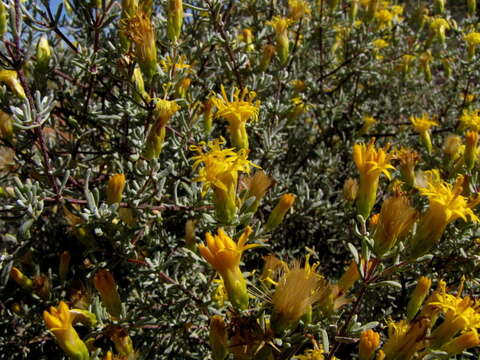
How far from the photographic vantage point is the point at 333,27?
3.70 metres

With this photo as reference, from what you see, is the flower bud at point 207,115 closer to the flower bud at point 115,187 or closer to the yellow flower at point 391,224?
the flower bud at point 115,187

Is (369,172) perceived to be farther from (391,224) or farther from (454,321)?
(454,321)

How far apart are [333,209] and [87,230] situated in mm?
1706

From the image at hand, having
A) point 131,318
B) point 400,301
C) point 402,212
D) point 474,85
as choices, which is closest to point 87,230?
point 131,318

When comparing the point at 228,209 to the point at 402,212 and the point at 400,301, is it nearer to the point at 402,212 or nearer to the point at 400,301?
the point at 402,212

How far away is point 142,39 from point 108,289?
3.59 ft

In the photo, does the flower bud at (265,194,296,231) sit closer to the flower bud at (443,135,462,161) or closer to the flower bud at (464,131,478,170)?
the flower bud at (464,131,478,170)

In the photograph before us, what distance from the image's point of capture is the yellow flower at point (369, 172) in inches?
66.4

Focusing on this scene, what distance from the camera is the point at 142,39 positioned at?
74.6 inches

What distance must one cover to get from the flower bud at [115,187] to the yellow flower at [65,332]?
19.5 inches

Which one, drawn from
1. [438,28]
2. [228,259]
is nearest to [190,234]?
[228,259]

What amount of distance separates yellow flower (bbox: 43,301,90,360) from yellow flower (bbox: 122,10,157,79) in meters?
1.07

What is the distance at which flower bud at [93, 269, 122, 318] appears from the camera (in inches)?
68.8

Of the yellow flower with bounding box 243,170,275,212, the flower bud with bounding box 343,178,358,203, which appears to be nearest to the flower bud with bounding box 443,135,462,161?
the flower bud with bounding box 343,178,358,203
